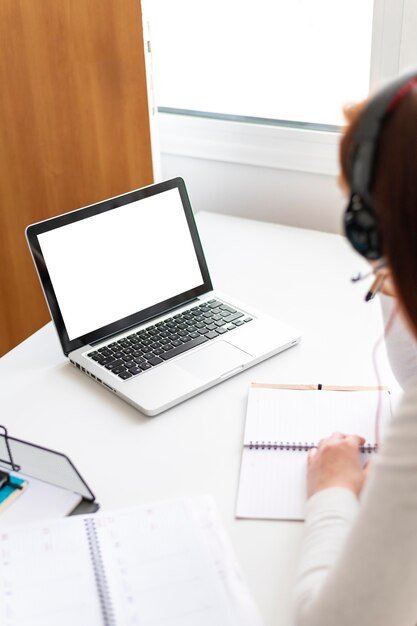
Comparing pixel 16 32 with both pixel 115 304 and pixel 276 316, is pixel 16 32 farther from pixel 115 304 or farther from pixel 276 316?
pixel 276 316

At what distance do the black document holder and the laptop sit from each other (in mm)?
183

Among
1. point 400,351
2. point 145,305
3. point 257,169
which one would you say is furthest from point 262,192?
point 400,351

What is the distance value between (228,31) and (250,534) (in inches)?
50.7

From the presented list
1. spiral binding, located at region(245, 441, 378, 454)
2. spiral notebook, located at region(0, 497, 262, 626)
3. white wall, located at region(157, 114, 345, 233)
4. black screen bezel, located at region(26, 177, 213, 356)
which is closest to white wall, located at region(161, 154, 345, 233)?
white wall, located at region(157, 114, 345, 233)

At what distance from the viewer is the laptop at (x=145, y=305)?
118 centimetres

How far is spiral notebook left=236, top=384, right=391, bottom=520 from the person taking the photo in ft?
3.09

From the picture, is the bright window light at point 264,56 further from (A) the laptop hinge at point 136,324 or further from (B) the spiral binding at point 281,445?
(B) the spiral binding at point 281,445

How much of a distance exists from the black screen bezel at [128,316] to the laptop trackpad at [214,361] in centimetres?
13

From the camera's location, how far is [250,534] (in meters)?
0.90

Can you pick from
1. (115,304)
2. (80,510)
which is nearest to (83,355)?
(115,304)

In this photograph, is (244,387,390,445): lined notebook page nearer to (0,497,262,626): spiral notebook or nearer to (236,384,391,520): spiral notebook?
(236,384,391,520): spiral notebook

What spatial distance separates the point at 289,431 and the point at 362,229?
17.3 inches

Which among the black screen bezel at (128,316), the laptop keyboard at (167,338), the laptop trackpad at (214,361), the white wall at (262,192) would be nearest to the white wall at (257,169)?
the white wall at (262,192)

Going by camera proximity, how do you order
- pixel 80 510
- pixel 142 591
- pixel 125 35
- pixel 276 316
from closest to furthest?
pixel 142 591
pixel 80 510
pixel 276 316
pixel 125 35
